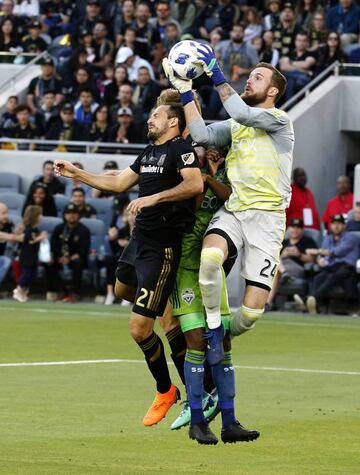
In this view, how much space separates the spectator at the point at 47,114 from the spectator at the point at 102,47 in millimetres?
1077

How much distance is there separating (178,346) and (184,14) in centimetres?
1843

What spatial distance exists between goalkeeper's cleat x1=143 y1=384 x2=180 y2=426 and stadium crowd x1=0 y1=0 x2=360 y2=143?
14.4 metres

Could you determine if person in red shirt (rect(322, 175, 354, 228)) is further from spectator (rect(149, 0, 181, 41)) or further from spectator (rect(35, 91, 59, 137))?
spectator (rect(35, 91, 59, 137))

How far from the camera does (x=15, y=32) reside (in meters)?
31.6

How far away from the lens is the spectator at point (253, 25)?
27.4 metres

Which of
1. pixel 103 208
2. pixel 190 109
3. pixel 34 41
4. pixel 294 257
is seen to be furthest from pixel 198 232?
pixel 34 41

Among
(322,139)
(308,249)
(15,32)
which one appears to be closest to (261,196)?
(308,249)

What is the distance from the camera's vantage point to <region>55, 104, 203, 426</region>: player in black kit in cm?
1046

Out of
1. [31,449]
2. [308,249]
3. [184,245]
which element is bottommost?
[308,249]

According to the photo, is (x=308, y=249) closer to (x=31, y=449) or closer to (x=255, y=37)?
(x=255, y=37)

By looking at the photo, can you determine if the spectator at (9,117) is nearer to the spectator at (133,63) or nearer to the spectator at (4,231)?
the spectator at (133,63)

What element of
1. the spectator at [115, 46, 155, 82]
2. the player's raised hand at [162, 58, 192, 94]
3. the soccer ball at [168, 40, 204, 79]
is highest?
the soccer ball at [168, 40, 204, 79]

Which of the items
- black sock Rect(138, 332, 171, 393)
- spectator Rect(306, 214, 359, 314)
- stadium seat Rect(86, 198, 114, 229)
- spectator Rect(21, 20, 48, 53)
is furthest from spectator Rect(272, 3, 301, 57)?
black sock Rect(138, 332, 171, 393)

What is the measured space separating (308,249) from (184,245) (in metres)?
12.8
